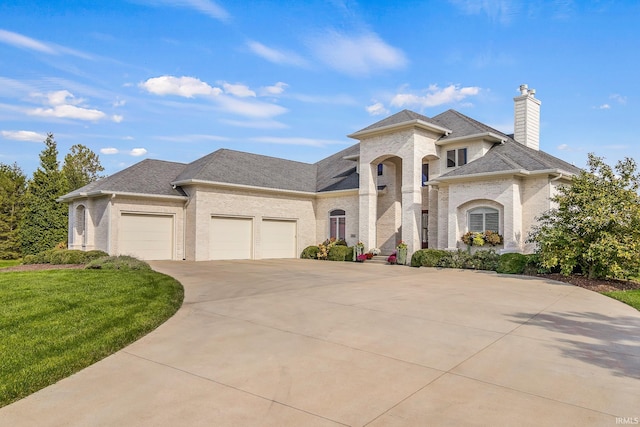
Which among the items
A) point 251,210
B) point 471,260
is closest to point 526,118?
point 471,260

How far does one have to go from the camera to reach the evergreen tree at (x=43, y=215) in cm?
2489

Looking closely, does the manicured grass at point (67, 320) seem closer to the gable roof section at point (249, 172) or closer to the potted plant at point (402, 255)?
the gable roof section at point (249, 172)

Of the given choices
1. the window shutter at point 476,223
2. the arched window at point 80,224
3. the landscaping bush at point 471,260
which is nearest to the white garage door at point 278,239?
the landscaping bush at point 471,260

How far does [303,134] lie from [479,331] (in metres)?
19.7

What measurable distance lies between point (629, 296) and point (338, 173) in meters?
17.3

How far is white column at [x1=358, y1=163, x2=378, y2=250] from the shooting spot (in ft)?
70.0

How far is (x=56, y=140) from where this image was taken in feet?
96.4

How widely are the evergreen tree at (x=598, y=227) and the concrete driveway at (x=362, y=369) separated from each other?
4.63 metres

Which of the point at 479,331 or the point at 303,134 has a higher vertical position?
the point at 303,134

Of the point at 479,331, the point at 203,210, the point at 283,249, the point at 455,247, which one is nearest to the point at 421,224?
the point at 455,247

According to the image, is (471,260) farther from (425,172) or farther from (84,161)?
(84,161)

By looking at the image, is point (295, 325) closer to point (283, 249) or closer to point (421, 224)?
point (421, 224)

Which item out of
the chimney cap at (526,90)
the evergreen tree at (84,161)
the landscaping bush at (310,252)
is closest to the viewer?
the chimney cap at (526,90)

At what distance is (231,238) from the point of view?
21.2m
